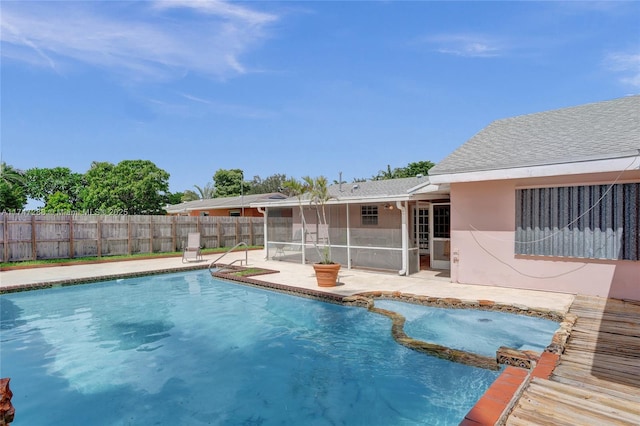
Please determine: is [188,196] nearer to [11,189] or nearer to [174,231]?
[11,189]

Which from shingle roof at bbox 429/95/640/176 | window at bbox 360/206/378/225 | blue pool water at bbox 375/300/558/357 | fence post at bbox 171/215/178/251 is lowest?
blue pool water at bbox 375/300/558/357

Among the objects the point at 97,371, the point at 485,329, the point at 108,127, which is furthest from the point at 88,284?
the point at 108,127

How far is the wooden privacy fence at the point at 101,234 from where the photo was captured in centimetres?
1436

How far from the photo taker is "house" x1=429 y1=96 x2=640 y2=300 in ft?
23.7

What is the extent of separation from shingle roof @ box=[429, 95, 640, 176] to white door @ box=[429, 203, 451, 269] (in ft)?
8.76

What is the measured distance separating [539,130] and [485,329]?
21.2 ft

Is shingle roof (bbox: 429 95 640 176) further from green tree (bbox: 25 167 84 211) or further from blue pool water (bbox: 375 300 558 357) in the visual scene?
green tree (bbox: 25 167 84 211)

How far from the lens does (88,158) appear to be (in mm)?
36781

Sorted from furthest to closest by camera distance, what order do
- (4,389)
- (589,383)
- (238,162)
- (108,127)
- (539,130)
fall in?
(238,162) → (108,127) → (539,130) → (589,383) → (4,389)

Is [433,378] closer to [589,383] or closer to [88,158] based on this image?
[589,383]

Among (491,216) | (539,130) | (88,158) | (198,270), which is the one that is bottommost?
(198,270)

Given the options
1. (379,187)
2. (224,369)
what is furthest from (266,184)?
Answer: (224,369)

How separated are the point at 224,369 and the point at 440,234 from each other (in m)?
9.36

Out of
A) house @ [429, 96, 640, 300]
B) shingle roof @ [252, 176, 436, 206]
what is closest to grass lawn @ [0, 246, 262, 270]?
shingle roof @ [252, 176, 436, 206]
